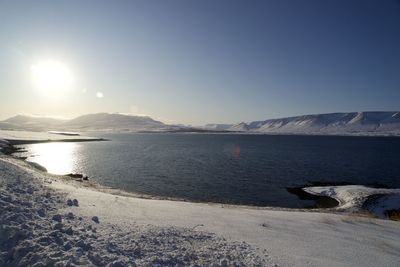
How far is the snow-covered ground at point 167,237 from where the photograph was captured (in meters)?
10.0

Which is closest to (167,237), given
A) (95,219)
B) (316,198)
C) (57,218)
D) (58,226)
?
(95,219)

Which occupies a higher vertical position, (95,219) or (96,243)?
(95,219)

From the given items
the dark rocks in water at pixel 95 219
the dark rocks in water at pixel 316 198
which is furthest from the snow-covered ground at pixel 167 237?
the dark rocks in water at pixel 316 198

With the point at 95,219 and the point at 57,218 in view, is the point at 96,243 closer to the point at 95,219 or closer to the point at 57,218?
the point at 95,219

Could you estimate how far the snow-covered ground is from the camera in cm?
1001

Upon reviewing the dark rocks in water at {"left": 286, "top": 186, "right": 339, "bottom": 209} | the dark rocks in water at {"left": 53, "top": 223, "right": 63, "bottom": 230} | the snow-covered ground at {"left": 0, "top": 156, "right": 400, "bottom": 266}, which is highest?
the dark rocks in water at {"left": 53, "top": 223, "right": 63, "bottom": 230}

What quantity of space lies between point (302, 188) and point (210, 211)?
26872 millimetres

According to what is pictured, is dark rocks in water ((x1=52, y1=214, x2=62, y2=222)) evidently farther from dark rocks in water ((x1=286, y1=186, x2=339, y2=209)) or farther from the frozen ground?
dark rocks in water ((x1=286, y1=186, x2=339, y2=209))

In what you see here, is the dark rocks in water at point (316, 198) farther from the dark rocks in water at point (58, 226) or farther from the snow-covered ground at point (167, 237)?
the dark rocks in water at point (58, 226)

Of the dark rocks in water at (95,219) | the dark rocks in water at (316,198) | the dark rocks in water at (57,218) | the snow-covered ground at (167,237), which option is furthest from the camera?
the dark rocks in water at (316,198)

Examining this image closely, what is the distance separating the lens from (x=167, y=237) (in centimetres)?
1196

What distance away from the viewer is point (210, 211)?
59.6ft

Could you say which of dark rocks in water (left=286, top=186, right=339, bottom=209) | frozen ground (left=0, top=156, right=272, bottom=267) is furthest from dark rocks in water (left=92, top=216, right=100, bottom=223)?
dark rocks in water (left=286, top=186, right=339, bottom=209)

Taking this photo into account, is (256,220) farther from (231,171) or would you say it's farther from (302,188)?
(231,171)
